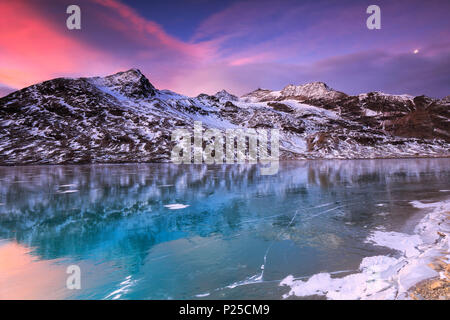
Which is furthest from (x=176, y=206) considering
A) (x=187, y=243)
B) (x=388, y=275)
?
(x=388, y=275)

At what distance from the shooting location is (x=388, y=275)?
36.5 ft

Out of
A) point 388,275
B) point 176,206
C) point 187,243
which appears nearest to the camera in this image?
point 388,275

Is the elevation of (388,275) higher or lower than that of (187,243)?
higher

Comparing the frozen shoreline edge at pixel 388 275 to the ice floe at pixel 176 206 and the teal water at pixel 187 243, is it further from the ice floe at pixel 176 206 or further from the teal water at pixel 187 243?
the ice floe at pixel 176 206

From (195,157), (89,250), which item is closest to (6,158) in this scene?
(195,157)

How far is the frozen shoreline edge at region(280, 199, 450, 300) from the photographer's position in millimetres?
9906

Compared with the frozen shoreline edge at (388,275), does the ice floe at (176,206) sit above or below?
above

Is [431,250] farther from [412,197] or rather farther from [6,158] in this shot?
[6,158]

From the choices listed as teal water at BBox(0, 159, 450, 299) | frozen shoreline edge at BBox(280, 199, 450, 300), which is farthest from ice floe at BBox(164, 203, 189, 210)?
frozen shoreline edge at BBox(280, 199, 450, 300)

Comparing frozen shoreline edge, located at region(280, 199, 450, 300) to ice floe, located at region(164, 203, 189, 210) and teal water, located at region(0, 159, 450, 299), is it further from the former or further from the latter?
ice floe, located at region(164, 203, 189, 210)

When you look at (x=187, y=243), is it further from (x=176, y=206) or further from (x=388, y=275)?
(x=176, y=206)

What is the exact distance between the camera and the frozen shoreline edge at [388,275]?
9906 millimetres

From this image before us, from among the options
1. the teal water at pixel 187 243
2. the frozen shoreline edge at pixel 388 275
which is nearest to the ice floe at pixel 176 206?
the teal water at pixel 187 243
